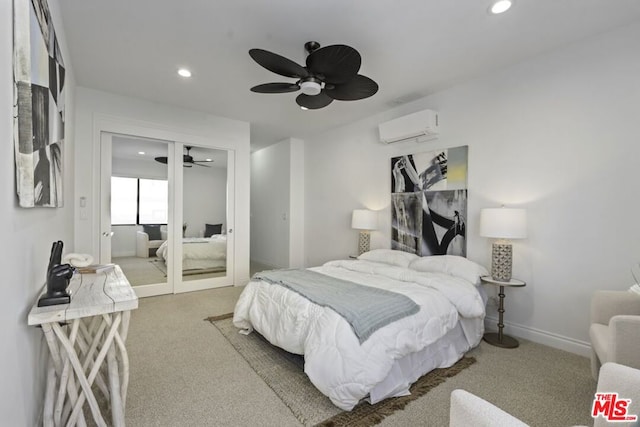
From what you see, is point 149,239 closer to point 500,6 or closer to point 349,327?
point 349,327

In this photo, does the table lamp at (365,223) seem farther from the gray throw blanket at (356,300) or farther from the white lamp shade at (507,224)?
the white lamp shade at (507,224)

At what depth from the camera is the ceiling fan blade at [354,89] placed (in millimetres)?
2326

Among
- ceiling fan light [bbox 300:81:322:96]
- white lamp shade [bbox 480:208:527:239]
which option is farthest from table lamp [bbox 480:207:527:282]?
ceiling fan light [bbox 300:81:322:96]

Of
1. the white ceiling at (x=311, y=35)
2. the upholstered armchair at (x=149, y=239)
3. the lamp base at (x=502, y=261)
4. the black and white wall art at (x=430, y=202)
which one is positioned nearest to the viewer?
the white ceiling at (x=311, y=35)

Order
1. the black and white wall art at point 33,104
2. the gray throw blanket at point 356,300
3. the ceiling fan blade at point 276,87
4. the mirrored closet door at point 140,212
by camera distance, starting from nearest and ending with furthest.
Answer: the black and white wall art at point 33,104, the gray throw blanket at point 356,300, the ceiling fan blade at point 276,87, the mirrored closet door at point 140,212

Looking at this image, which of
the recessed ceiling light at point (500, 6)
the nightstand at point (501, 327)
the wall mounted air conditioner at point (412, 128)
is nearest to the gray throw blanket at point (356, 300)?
the nightstand at point (501, 327)

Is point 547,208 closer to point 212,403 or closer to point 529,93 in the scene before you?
point 529,93

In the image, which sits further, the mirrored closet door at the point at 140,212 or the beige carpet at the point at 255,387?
the mirrored closet door at the point at 140,212

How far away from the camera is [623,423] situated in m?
0.81

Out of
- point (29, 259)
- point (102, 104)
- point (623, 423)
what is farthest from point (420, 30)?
point (102, 104)

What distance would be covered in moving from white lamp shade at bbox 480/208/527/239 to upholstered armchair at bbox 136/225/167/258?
4.06m

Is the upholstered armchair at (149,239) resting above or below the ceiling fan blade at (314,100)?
below

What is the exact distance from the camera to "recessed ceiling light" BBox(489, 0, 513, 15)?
2.02 m

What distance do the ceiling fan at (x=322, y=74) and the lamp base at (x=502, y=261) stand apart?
1.85 m
